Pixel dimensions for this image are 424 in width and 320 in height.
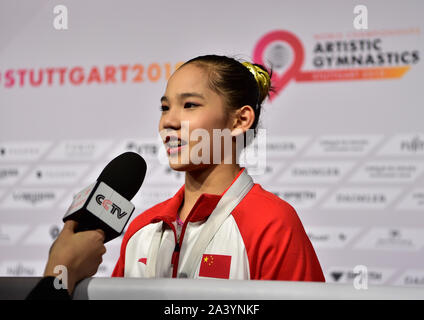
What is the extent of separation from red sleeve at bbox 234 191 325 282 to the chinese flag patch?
0.04m

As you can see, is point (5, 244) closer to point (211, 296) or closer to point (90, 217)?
point (90, 217)

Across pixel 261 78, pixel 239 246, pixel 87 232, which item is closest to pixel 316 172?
pixel 261 78

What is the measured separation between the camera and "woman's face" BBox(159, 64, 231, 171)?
83 cm

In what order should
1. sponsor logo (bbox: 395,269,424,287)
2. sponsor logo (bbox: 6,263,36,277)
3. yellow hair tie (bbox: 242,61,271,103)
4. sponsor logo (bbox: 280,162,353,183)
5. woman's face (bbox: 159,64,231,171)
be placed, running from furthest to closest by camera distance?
1. sponsor logo (bbox: 6,263,36,277)
2. sponsor logo (bbox: 280,162,353,183)
3. sponsor logo (bbox: 395,269,424,287)
4. yellow hair tie (bbox: 242,61,271,103)
5. woman's face (bbox: 159,64,231,171)

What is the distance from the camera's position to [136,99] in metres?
2.11

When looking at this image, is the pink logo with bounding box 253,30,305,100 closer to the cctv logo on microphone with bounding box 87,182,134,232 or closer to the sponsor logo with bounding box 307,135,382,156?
the sponsor logo with bounding box 307,135,382,156

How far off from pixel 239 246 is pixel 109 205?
231 mm

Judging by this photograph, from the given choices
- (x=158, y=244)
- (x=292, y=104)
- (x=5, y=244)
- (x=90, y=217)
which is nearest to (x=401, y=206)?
(x=292, y=104)

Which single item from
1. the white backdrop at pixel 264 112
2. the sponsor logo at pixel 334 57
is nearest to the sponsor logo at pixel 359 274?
the white backdrop at pixel 264 112

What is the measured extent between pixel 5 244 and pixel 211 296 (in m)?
2.02

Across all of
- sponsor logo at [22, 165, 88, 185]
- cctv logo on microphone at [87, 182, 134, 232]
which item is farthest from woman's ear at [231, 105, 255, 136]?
sponsor logo at [22, 165, 88, 185]

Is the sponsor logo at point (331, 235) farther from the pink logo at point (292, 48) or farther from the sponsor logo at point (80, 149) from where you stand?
the sponsor logo at point (80, 149)

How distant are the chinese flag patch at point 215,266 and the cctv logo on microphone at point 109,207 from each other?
16 centimetres

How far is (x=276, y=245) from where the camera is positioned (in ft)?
2.37
